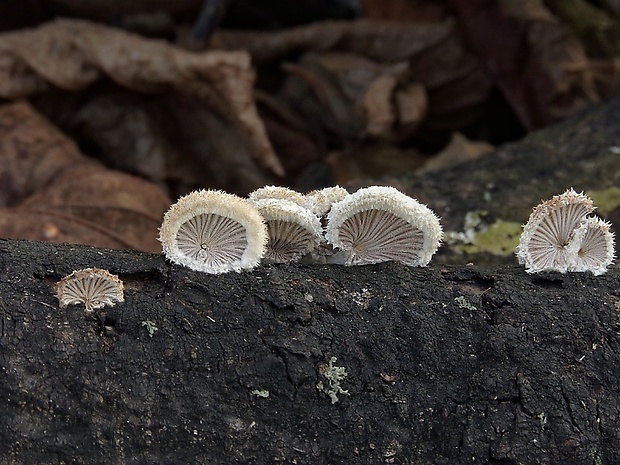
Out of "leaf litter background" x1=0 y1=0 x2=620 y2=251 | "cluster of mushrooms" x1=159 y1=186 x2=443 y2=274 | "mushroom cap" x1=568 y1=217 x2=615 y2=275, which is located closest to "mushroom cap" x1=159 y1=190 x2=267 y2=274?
"cluster of mushrooms" x1=159 y1=186 x2=443 y2=274

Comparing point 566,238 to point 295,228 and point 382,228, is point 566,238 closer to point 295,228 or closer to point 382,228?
point 382,228

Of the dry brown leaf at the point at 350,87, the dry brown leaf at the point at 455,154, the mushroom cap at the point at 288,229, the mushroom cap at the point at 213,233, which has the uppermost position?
the dry brown leaf at the point at 350,87

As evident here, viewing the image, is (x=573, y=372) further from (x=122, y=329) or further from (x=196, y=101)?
(x=196, y=101)

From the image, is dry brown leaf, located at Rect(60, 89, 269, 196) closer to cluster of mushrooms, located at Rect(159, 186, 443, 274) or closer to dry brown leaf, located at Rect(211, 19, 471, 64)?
dry brown leaf, located at Rect(211, 19, 471, 64)

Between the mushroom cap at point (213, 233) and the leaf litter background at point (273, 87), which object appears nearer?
the mushroom cap at point (213, 233)

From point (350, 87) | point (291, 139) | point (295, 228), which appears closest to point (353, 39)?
point (350, 87)

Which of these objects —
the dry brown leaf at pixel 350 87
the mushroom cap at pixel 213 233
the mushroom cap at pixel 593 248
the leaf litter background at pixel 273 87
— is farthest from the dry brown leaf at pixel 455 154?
the mushroom cap at pixel 213 233

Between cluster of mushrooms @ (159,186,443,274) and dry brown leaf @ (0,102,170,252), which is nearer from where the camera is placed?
cluster of mushrooms @ (159,186,443,274)

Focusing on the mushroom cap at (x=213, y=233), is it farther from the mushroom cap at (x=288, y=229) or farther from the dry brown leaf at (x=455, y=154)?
the dry brown leaf at (x=455, y=154)
